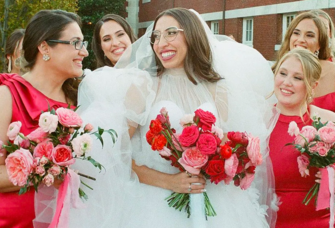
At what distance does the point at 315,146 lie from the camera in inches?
123

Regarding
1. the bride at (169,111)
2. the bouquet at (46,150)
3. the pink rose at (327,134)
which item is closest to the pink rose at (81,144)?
the bouquet at (46,150)

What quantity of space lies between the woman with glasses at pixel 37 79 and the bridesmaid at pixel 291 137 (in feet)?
5.47

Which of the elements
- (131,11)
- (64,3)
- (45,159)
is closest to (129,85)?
(45,159)

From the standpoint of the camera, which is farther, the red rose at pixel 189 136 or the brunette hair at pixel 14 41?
the brunette hair at pixel 14 41

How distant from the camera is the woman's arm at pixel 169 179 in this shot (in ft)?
9.64

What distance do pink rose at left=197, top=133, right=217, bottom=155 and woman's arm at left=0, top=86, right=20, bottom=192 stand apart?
1.32 metres

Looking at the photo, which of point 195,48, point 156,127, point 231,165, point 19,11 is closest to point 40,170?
point 156,127

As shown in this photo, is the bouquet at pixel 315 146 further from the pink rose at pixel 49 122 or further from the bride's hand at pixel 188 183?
the pink rose at pixel 49 122

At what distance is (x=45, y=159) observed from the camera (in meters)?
2.55

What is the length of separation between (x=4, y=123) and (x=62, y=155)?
0.67 metres

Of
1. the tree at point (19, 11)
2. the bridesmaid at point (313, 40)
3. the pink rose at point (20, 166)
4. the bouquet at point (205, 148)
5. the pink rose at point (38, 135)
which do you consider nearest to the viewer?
the pink rose at point (20, 166)

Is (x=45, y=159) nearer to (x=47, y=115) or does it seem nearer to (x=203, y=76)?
(x=47, y=115)

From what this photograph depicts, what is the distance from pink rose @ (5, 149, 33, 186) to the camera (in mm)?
2523

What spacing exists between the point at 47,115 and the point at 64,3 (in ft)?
35.2
